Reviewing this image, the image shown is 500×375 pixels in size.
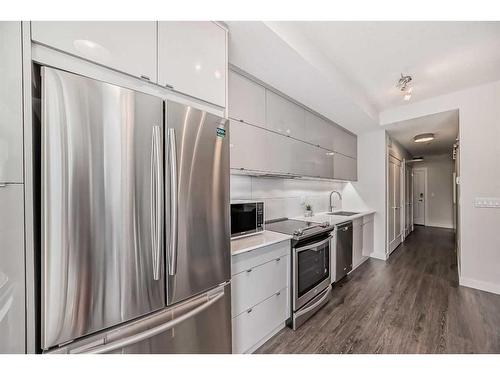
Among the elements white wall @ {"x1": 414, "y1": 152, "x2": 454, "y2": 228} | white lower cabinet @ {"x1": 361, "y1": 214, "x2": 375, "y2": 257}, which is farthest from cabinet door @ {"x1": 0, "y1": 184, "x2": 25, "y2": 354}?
white wall @ {"x1": 414, "y1": 152, "x2": 454, "y2": 228}

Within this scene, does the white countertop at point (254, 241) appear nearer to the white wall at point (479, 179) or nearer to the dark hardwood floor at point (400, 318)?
the dark hardwood floor at point (400, 318)

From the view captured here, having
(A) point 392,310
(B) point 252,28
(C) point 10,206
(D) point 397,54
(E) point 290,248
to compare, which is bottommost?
(A) point 392,310

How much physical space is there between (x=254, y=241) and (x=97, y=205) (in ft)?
3.85

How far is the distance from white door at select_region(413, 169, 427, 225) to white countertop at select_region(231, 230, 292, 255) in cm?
747

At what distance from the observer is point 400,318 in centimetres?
197

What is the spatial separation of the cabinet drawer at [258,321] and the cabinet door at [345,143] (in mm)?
2537

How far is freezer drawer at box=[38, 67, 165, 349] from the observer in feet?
2.37

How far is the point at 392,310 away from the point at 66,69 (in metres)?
3.18

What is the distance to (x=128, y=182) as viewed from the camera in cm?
87

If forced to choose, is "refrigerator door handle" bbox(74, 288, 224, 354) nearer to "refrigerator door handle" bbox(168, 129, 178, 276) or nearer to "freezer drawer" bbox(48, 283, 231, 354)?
"freezer drawer" bbox(48, 283, 231, 354)

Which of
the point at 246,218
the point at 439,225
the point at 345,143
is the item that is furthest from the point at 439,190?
the point at 246,218

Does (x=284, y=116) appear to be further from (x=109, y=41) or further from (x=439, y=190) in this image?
(x=439, y=190)

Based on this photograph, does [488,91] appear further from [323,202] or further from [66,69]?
[66,69]
